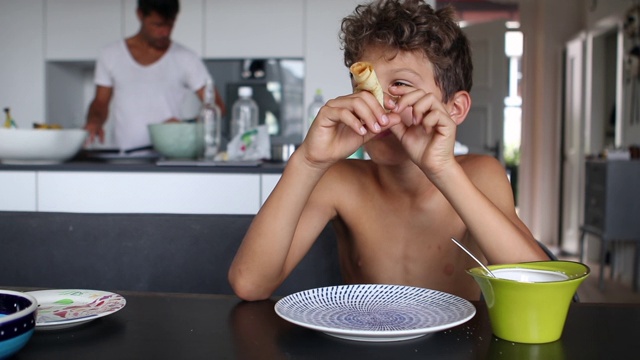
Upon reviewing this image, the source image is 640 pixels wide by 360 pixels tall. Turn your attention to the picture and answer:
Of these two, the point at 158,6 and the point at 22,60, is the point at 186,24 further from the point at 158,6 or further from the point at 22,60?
the point at 22,60

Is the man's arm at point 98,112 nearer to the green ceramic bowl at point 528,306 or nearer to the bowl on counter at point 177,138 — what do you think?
the bowl on counter at point 177,138

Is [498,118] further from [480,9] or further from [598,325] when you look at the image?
[598,325]

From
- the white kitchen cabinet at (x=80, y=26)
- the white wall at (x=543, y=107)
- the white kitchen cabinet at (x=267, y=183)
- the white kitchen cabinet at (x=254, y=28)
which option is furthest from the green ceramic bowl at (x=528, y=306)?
the white wall at (x=543, y=107)

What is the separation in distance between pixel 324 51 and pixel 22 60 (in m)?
1.90

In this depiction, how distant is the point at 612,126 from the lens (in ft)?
15.7

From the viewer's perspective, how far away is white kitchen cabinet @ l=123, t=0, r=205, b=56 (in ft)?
12.3

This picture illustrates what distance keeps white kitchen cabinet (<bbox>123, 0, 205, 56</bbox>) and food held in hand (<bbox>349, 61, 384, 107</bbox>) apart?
316 centimetres

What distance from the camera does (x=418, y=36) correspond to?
103 centimetres

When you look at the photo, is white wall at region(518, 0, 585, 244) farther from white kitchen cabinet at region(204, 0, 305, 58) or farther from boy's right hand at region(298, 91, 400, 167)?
boy's right hand at region(298, 91, 400, 167)

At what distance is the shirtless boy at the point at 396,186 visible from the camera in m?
0.85

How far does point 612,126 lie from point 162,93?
11.0ft

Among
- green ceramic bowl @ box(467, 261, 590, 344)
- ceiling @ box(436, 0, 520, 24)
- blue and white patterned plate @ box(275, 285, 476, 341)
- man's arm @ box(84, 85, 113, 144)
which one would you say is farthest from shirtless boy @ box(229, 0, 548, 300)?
ceiling @ box(436, 0, 520, 24)

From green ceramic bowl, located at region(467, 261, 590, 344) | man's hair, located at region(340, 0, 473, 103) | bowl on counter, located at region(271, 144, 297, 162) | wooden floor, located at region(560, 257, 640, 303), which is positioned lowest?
wooden floor, located at region(560, 257, 640, 303)

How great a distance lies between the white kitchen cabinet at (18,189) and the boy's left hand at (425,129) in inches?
66.9
